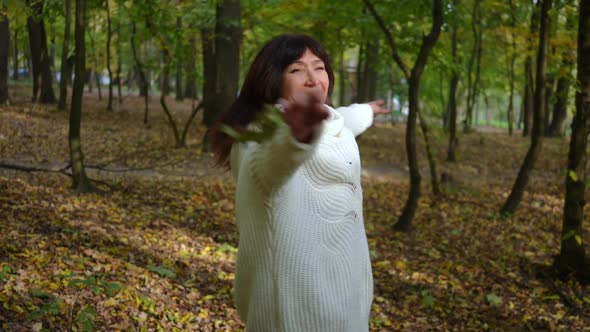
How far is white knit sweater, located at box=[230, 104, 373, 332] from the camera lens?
173 cm

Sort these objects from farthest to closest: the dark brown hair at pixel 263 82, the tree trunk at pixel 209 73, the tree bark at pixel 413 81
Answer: the tree trunk at pixel 209 73, the tree bark at pixel 413 81, the dark brown hair at pixel 263 82

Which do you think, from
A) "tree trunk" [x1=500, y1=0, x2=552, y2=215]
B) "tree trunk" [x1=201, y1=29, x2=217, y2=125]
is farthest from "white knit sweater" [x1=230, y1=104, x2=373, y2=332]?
"tree trunk" [x1=201, y1=29, x2=217, y2=125]

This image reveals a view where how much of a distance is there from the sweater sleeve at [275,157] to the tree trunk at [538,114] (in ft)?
25.2

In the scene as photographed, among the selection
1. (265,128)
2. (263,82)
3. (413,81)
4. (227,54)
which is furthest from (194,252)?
(227,54)

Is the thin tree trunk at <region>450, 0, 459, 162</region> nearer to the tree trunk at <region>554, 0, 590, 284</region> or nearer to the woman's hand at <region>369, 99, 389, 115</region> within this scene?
the tree trunk at <region>554, 0, 590, 284</region>

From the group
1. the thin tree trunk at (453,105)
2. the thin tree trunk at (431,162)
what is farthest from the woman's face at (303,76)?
the thin tree trunk at (453,105)

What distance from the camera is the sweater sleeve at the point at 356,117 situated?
7.59ft

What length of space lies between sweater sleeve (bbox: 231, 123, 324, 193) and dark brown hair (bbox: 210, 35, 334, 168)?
116mm

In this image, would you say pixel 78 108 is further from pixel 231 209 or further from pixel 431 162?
pixel 431 162

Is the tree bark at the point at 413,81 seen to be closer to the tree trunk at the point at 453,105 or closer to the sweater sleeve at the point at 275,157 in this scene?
the tree trunk at the point at 453,105

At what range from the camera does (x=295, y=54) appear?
1932mm

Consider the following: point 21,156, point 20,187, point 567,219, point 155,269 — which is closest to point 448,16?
point 567,219

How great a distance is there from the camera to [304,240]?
5.72ft

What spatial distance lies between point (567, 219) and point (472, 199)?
16.5ft
